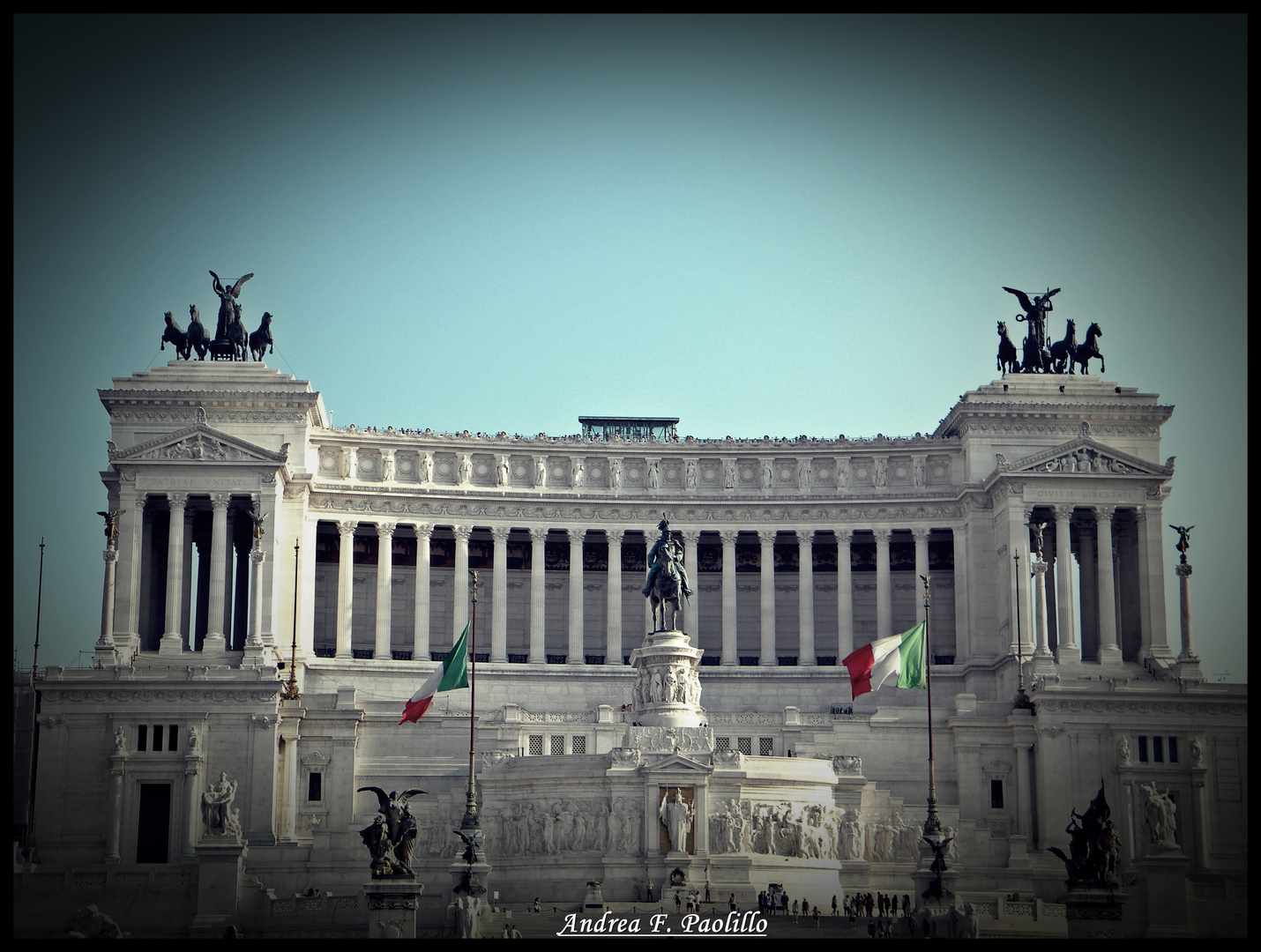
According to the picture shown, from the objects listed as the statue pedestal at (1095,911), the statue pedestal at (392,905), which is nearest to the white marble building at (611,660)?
the statue pedestal at (392,905)

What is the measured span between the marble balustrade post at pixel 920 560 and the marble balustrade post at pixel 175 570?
39.1 m

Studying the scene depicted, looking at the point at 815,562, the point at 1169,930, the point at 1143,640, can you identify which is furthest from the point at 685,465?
the point at 1169,930

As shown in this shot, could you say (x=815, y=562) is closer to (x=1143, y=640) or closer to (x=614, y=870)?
(x=1143, y=640)

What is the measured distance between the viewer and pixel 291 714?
8550 cm

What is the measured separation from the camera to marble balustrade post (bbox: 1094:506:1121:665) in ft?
323

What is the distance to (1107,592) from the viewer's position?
329 ft

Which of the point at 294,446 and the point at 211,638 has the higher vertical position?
the point at 294,446

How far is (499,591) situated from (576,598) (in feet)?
14.1

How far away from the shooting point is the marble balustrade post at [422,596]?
104562mm

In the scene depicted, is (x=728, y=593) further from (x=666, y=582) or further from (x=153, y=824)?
(x=153, y=824)

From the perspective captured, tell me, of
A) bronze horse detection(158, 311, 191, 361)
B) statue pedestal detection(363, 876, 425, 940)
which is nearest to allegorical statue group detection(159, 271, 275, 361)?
bronze horse detection(158, 311, 191, 361)

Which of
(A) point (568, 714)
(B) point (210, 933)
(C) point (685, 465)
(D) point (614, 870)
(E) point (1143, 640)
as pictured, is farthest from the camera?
(C) point (685, 465)

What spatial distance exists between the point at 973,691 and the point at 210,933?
48417mm

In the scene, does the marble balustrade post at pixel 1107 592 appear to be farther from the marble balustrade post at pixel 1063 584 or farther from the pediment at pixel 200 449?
the pediment at pixel 200 449
